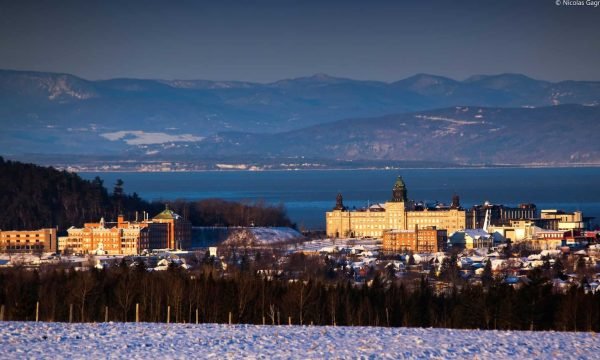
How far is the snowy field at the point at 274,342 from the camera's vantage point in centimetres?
2281

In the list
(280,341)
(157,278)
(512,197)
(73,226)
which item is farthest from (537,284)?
(512,197)

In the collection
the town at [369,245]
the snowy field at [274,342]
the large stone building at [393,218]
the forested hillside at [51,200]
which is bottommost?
the snowy field at [274,342]

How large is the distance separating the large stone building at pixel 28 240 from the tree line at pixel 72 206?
4.77 metres

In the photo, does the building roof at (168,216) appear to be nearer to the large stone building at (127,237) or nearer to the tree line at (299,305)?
the large stone building at (127,237)

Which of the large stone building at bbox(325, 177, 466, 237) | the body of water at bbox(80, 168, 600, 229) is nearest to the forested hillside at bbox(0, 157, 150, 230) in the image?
the large stone building at bbox(325, 177, 466, 237)

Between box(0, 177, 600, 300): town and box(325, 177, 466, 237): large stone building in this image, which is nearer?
box(0, 177, 600, 300): town

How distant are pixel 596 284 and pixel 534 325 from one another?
1788 centimetres

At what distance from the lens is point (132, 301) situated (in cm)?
3284

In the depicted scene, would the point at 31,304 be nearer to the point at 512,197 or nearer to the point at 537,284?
the point at 537,284

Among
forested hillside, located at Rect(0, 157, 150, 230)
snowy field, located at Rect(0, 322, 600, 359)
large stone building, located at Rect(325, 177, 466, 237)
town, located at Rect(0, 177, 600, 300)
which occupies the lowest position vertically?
snowy field, located at Rect(0, 322, 600, 359)

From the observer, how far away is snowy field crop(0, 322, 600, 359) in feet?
74.8

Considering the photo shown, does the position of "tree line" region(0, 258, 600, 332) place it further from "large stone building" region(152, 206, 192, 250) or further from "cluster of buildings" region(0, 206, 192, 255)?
"large stone building" region(152, 206, 192, 250)

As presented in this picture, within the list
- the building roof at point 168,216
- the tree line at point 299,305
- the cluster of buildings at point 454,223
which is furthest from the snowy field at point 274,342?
the cluster of buildings at point 454,223

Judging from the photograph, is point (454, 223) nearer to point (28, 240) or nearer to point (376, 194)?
point (28, 240)
